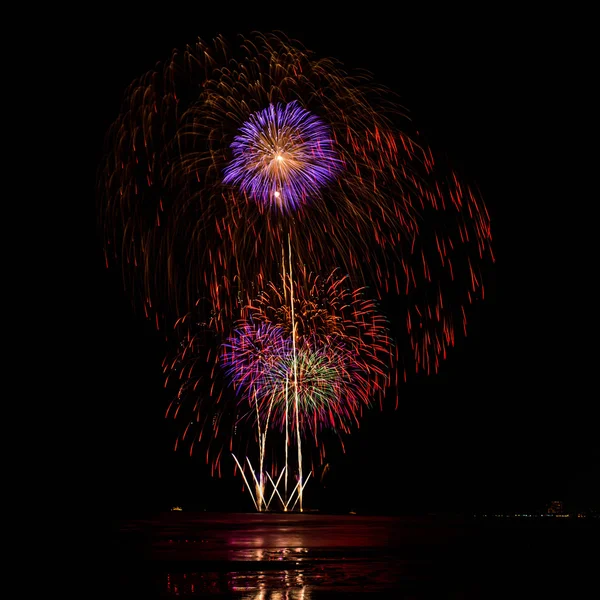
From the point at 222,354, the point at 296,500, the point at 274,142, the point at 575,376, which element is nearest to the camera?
the point at 274,142

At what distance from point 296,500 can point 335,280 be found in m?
17.2

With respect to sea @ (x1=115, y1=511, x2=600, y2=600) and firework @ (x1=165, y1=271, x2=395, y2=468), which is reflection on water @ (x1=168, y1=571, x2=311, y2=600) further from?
firework @ (x1=165, y1=271, x2=395, y2=468)

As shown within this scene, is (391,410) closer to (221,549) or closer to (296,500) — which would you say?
(296,500)

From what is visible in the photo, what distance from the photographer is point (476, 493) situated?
5638cm

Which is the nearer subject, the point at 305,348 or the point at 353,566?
the point at 353,566

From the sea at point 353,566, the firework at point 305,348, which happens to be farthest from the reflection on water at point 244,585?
the firework at point 305,348

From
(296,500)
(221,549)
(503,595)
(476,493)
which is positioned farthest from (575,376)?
(503,595)

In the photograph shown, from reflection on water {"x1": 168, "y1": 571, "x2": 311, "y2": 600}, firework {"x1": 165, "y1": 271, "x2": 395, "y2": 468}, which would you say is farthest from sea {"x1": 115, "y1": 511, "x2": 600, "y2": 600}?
firework {"x1": 165, "y1": 271, "x2": 395, "y2": 468}

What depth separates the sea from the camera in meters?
8.73

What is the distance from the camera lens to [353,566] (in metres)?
11.1

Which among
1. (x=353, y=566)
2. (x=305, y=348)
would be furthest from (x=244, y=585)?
(x=305, y=348)

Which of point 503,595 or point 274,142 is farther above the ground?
point 274,142

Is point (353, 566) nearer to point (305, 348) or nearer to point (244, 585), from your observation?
point (244, 585)

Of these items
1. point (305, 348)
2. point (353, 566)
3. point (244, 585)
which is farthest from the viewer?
point (305, 348)
